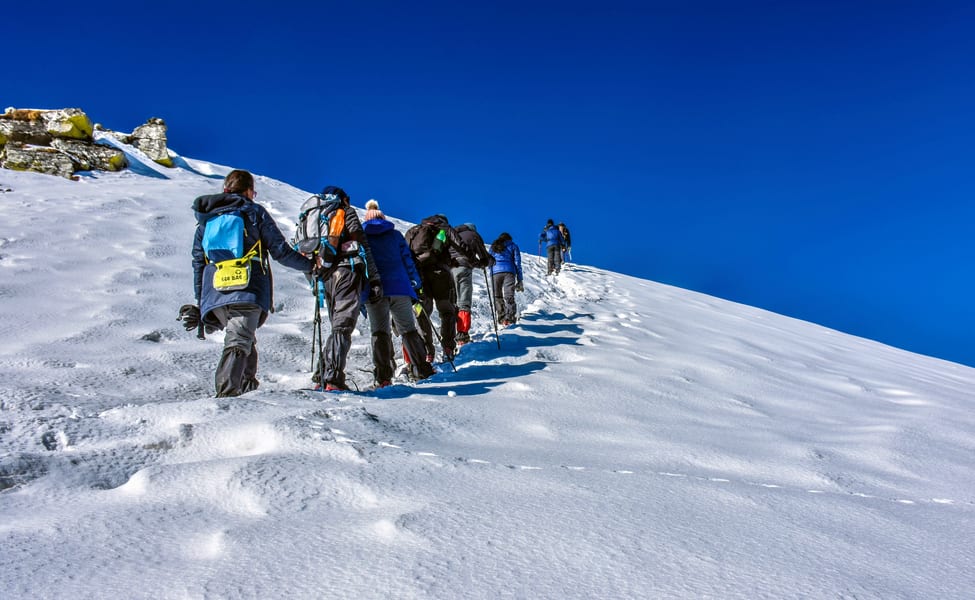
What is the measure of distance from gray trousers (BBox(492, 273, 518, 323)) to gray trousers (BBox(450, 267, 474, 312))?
1699mm

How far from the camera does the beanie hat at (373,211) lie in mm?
5496

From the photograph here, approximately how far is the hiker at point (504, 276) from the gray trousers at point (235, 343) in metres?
5.73

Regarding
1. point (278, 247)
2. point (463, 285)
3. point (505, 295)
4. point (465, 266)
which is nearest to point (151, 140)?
point (505, 295)

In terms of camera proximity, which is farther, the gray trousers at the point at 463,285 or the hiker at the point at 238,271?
the gray trousers at the point at 463,285

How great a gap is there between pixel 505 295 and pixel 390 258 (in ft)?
15.0

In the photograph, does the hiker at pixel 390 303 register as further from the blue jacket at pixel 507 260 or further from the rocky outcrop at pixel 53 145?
the rocky outcrop at pixel 53 145

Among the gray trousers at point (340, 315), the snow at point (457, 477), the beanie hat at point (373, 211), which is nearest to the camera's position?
the snow at point (457, 477)

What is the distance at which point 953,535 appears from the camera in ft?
7.11

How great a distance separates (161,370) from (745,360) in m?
7.12

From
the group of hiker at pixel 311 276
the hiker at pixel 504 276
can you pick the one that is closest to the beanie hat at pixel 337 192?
the group of hiker at pixel 311 276

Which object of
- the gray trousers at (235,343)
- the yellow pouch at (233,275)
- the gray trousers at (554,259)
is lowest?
the gray trousers at (235,343)

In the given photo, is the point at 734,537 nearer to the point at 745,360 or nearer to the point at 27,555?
the point at 27,555

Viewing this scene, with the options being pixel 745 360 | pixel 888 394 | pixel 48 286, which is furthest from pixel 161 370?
pixel 888 394

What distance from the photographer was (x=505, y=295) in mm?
9828
